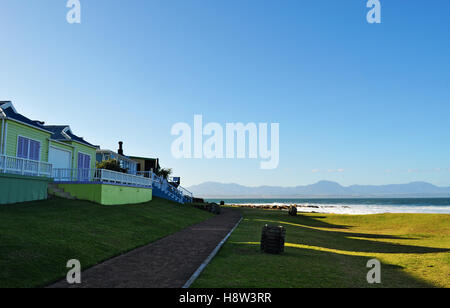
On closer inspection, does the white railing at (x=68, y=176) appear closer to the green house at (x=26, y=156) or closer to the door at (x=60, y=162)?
the door at (x=60, y=162)

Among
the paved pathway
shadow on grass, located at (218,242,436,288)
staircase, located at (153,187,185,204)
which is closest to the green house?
staircase, located at (153,187,185,204)

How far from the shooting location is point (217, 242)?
1525 cm

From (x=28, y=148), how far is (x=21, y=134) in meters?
1.24

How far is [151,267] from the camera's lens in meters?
10.0

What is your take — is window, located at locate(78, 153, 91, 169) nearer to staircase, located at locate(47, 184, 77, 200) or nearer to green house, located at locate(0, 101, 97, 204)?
green house, located at locate(0, 101, 97, 204)

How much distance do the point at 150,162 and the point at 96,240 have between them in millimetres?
41863

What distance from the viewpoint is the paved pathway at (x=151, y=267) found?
825 cm

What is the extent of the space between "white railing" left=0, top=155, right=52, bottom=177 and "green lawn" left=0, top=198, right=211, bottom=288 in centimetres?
252

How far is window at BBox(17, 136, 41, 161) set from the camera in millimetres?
24359

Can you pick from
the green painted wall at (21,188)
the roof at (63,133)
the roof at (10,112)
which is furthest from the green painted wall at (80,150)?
the green painted wall at (21,188)

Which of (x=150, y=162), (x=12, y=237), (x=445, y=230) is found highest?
(x=150, y=162)
